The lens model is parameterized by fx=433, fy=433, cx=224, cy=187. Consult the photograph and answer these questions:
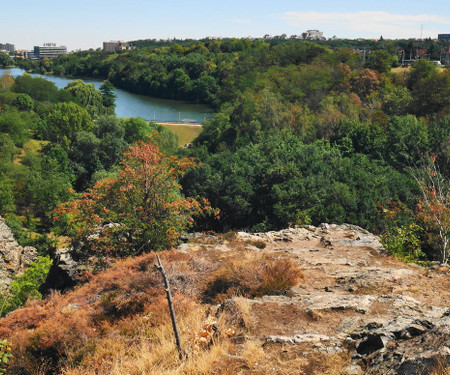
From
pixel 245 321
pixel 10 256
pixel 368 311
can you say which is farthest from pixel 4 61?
pixel 368 311

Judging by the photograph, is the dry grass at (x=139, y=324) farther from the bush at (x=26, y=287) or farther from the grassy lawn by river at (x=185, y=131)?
the grassy lawn by river at (x=185, y=131)

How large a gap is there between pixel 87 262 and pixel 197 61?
8179 centimetres

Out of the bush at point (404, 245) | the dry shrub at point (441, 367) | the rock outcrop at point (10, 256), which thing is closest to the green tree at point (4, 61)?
the rock outcrop at point (10, 256)

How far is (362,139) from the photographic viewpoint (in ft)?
106

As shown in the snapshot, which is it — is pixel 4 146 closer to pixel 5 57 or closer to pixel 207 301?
pixel 207 301

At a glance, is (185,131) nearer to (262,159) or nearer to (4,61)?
(262,159)

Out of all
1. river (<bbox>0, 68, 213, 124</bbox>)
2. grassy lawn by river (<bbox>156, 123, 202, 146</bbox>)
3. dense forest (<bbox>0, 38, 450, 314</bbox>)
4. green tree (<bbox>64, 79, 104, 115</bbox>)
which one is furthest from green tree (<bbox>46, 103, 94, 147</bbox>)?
river (<bbox>0, 68, 213, 124</bbox>)

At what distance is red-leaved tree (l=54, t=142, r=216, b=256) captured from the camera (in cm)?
1258

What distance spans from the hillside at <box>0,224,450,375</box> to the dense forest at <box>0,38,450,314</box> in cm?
282

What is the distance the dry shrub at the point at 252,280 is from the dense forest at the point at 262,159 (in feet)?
10.6

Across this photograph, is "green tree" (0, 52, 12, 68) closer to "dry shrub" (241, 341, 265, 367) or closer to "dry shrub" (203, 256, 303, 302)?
"dry shrub" (203, 256, 303, 302)

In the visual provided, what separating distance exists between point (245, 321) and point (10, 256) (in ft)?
64.7

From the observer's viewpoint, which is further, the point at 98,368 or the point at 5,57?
the point at 5,57

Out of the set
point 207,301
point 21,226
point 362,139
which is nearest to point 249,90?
point 362,139
